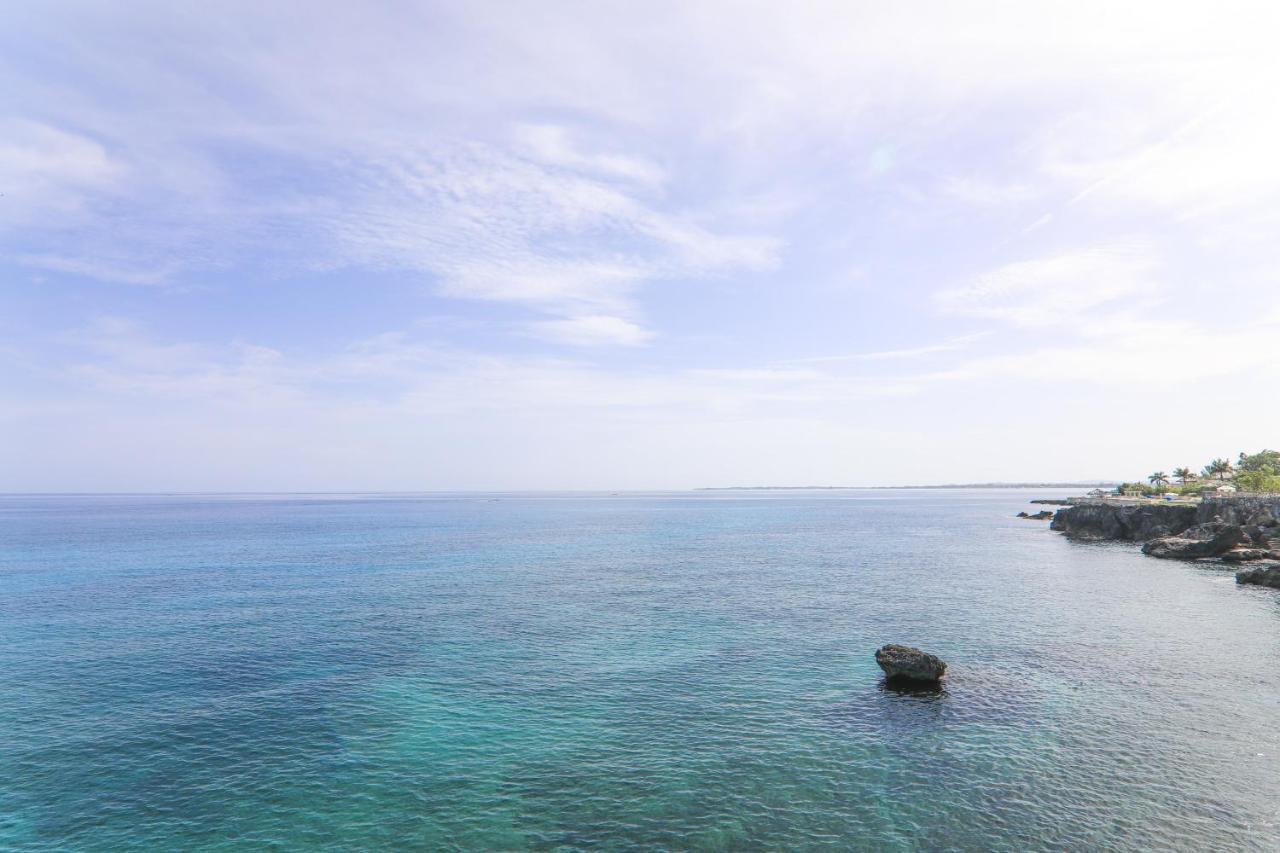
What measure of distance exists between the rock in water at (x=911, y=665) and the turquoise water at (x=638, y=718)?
184 centimetres

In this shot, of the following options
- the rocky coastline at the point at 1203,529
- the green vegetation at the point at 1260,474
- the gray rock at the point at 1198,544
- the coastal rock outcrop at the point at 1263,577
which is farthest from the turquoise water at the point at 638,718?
the green vegetation at the point at 1260,474

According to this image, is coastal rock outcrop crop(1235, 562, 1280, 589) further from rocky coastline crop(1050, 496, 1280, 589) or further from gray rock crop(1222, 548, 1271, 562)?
gray rock crop(1222, 548, 1271, 562)

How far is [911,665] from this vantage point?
1810 inches

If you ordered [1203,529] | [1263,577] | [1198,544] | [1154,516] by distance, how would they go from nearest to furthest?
[1263,577] → [1198,544] → [1203,529] → [1154,516]

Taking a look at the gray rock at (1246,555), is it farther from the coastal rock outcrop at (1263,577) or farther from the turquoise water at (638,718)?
the turquoise water at (638,718)

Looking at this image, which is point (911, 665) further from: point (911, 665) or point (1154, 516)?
point (1154, 516)

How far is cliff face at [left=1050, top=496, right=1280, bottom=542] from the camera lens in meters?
116

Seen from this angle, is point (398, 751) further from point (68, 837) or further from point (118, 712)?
point (118, 712)

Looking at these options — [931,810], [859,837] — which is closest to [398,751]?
[859,837]

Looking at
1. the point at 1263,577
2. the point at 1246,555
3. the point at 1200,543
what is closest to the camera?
the point at 1263,577

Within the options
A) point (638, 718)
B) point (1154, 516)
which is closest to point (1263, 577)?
point (1154, 516)

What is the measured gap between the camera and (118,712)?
140 feet

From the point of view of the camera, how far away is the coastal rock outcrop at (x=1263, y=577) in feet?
266

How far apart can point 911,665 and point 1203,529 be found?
358ft
